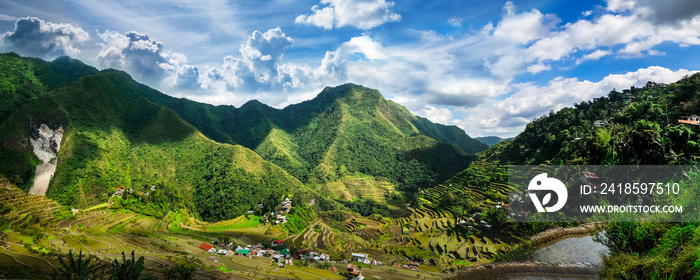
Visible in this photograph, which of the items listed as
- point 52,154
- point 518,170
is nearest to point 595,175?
point 518,170

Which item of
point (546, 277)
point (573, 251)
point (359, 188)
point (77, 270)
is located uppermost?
point (573, 251)

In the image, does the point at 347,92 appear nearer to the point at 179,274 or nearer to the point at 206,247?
the point at 206,247

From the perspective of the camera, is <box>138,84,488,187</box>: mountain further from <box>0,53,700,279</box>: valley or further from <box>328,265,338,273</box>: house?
<box>328,265,338,273</box>: house

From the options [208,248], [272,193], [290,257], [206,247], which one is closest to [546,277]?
[290,257]

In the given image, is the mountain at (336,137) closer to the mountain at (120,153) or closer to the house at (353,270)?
the mountain at (120,153)

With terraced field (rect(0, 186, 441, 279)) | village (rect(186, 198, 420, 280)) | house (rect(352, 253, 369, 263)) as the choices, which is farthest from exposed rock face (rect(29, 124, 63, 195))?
house (rect(352, 253, 369, 263))

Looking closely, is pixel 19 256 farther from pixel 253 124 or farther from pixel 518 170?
pixel 253 124
